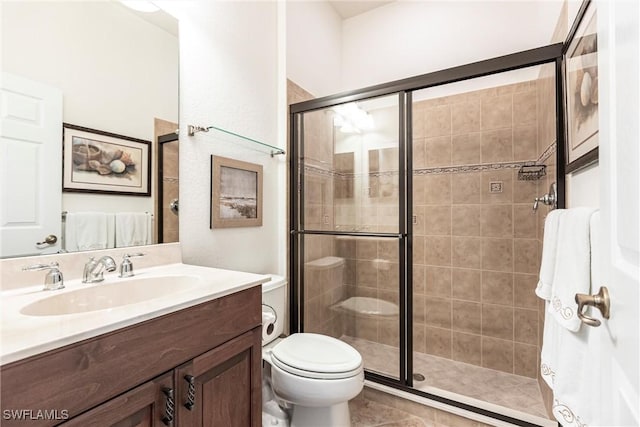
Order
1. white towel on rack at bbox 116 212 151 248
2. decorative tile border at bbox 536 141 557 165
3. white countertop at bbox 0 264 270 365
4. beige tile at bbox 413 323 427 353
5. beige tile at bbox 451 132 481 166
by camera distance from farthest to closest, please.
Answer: beige tile at bbox 413 323 427 353
beige tile at bbox 451 132 481 166
decorative tile border at bbox 536 141 557 165
white towel on rack at bbox 116 212 151 248
white countertop at bbox 0 264 270 365

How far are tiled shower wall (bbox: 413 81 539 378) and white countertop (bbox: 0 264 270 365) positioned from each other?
5.52 ft

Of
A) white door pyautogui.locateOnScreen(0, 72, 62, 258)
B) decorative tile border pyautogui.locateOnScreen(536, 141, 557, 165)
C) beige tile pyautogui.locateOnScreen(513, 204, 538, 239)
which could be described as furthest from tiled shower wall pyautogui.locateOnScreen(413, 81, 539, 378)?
white door pyautogui.locateOnScreen(0, 72, 62, 258)

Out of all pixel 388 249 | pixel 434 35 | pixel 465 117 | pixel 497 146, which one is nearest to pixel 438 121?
pixel 465 117

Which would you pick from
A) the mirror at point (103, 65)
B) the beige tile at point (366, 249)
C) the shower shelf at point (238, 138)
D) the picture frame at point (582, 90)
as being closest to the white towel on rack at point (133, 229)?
the mirror at point (103, 65)

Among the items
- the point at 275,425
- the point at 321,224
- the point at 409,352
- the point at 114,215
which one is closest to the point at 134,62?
the point at 114,215

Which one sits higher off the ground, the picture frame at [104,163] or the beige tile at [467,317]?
the picture frame at [104,163]

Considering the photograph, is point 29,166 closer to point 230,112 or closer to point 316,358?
point 230,112

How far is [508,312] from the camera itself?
2.06 meters

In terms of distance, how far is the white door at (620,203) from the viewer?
44 centimetres

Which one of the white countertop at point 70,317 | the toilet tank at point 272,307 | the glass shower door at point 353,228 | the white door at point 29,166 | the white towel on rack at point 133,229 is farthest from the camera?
the glass shower door at point 353,228

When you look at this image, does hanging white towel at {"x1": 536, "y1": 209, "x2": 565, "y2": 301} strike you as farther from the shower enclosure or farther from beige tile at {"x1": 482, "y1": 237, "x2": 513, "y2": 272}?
beige tile at {"x1": 482, "y1": 237, "x2": 513, "y2": 272}

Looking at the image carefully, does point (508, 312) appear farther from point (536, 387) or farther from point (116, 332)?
point (116, 332)

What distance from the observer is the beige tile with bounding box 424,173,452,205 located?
2238mm

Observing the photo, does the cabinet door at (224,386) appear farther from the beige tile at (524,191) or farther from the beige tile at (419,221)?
the beige tile at (524,191)
